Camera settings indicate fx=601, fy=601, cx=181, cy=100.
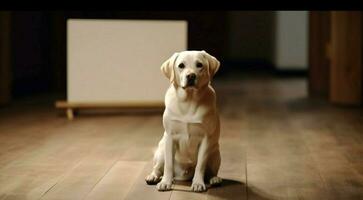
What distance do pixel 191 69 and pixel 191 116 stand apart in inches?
6.3

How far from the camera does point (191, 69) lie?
197 centimetres

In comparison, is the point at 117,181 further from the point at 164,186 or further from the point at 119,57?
the point at 119,57

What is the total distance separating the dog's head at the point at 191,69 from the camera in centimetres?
196

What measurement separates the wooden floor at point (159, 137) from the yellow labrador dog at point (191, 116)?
0.10 m

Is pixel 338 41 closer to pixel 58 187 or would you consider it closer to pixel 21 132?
pixel 21 132

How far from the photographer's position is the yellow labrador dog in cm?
198

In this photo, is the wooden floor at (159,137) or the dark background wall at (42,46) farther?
the dark background wall at (42,46)

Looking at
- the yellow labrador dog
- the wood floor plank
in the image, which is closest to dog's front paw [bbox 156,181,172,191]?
the yellow labrador dog

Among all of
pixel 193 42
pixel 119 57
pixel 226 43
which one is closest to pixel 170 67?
pixel 119 57

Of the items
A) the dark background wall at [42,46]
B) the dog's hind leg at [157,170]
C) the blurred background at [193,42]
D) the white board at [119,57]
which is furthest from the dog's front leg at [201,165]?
the dark background wall at [42,46]

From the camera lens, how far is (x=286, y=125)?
3.55m

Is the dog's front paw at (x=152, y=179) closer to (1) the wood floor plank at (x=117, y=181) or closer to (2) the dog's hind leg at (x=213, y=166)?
(1) the wood floor plank at (x=117, y=181)

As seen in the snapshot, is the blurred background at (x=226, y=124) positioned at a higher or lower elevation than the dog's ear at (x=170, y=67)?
lower

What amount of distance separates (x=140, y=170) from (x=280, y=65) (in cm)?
Result: 478
